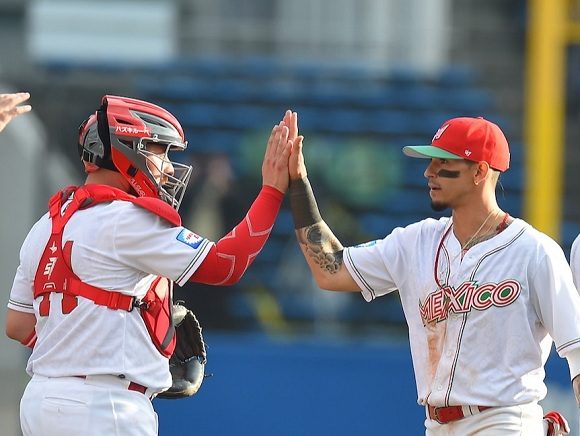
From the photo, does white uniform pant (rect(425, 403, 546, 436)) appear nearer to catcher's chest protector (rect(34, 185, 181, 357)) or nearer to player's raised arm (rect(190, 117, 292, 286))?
player's raised arm (rect(190, 117, 292, 286))

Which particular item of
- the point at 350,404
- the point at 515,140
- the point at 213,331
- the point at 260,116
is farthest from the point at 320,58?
the point at 350,404

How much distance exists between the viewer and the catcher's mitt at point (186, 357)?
16.8ft

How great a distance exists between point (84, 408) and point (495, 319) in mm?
1569

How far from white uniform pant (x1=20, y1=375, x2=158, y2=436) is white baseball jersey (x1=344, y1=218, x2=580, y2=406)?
1.19 meters

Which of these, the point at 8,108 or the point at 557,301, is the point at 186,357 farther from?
the point at 557,301

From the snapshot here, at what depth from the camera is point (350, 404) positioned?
26.5 ft

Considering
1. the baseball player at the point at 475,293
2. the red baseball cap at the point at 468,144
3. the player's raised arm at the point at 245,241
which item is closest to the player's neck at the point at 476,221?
the baseball player at the point at 475,293

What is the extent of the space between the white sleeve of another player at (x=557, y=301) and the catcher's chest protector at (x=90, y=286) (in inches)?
54.4

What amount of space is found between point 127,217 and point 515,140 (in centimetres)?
1108

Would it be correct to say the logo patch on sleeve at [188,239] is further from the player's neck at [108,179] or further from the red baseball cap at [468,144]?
the red baseball cap at [468,144]

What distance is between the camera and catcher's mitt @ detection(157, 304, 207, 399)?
16.8 ft

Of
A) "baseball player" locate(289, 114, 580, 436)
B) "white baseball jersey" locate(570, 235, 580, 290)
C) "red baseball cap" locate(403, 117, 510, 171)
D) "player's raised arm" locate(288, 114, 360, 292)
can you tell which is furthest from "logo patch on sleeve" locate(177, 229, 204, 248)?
"white baseball jersey" locate(570, 235, 580, 290)

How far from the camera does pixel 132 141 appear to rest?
187 inches

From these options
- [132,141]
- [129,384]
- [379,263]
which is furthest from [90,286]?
[379,263]
